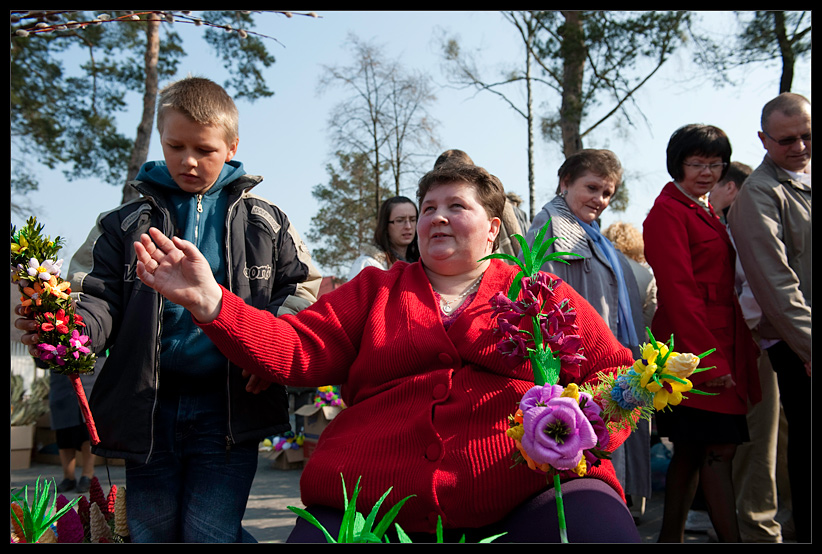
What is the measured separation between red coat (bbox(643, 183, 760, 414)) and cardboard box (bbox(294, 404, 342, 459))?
3453mm

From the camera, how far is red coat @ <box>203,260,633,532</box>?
1.90m

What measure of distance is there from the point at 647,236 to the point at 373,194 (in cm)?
1323

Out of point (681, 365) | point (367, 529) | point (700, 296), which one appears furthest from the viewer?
point (700, 296)

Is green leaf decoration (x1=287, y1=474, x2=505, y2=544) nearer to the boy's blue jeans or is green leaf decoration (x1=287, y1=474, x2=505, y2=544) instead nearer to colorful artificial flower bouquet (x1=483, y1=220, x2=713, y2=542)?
colorful artificial flower bouquet (x1=483, y1=220, x2=713, y2=542)

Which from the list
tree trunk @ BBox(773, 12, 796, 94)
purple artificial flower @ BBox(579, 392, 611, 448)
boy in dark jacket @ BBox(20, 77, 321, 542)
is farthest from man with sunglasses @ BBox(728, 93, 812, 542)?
tree trunk @ BBox(773, 12, 796, 94)

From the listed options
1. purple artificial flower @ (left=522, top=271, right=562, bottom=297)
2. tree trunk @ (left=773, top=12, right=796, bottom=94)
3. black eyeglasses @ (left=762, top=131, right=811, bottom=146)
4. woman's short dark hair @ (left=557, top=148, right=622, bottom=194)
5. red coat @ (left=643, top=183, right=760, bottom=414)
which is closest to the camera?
purple artificial flower @ (left=522, top=271, right=562, bottom=297)

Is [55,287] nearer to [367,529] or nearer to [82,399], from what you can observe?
[82,399]

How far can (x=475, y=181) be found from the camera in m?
2.41

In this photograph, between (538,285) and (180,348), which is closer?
(538,285)

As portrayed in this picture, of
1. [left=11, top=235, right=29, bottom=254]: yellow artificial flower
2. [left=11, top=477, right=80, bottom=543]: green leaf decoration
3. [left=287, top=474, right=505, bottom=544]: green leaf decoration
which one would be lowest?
[left=11, top=477, right=80, bottom=543]: green leaf decoration

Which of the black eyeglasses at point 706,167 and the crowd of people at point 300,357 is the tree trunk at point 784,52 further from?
the crowd of people at point 300,357

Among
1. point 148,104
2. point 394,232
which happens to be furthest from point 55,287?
point 148,104

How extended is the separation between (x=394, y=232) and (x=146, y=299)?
2.36 m
